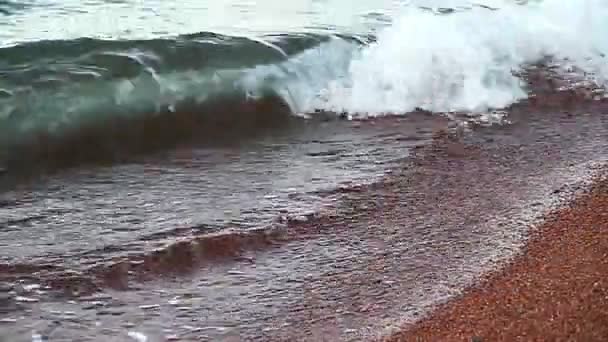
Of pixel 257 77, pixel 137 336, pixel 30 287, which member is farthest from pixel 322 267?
pixel 257 77

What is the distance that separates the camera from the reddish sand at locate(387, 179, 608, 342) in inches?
138

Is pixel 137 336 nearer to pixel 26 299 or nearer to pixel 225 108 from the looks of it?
pixel 26 299

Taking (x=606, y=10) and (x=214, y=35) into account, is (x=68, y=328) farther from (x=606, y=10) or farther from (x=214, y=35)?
(x=606, y=10)

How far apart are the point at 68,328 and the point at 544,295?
189cm

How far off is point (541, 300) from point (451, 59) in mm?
4850

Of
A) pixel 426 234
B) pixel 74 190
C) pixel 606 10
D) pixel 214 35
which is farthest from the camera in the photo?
pixel 606 10

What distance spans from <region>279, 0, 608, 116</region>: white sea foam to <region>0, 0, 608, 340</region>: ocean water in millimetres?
21

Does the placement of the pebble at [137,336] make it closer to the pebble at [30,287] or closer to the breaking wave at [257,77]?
the pebble at [30,287]

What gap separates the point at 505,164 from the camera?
601cm

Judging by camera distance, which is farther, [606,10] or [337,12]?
[337,12]

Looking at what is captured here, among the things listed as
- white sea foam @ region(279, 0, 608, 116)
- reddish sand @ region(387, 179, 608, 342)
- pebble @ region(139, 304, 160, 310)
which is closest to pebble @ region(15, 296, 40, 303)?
pebble @ region(139, 304, 160, 310)

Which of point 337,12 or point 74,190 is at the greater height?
point 337,12

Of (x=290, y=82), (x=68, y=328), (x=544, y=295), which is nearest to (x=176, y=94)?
(x=290, y=82)

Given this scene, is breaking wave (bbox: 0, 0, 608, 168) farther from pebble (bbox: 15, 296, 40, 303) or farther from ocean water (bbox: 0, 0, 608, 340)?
pebble (bbox: 15, 296, 40, 303)
